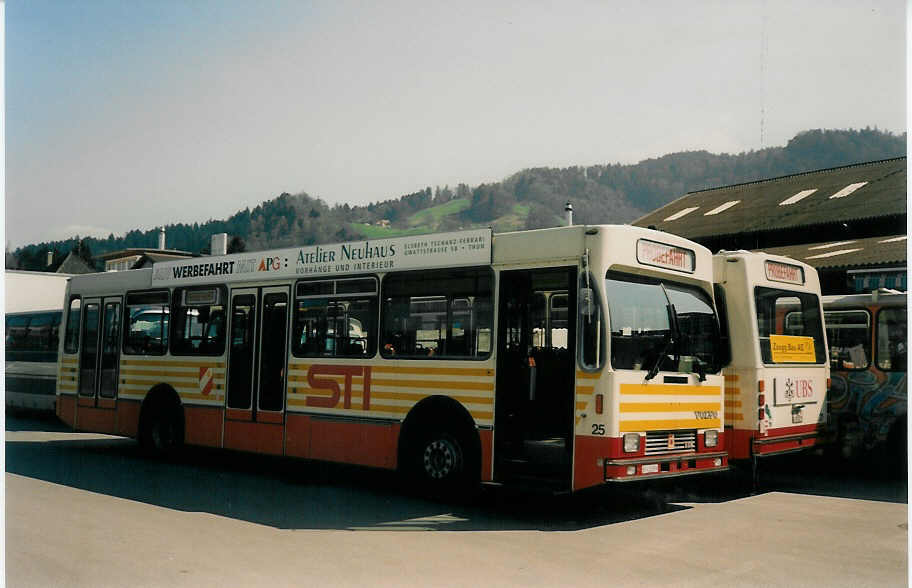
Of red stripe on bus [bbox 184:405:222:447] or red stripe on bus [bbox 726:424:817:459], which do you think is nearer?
red stripe on bus [bbox 726:424:817:459]

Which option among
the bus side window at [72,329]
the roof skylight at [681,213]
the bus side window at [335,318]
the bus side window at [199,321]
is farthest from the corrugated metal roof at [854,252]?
the bus side window at [72,329]

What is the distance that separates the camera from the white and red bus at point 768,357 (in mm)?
10383

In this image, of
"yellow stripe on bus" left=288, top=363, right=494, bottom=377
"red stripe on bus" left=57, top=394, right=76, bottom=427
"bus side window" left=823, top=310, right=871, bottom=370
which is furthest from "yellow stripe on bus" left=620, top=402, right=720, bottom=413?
"red stripe on bus" left=57, top=394, right=76, bottom=427

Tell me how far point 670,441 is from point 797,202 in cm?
2639

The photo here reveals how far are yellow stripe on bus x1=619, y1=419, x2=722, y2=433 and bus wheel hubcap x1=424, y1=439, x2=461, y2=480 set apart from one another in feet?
6.76

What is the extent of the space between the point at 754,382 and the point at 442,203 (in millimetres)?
34294

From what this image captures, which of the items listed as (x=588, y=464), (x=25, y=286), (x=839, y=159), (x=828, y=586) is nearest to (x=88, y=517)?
(x=588, y=464)

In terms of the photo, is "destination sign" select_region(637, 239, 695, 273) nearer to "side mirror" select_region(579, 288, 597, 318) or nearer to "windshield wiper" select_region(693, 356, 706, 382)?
"side mirror" select_region(579, 288, 597, 318)

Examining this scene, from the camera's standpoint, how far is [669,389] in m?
9.04

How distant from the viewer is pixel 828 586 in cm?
629

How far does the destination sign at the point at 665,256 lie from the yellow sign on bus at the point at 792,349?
1.84 m

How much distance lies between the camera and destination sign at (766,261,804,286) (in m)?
11.1

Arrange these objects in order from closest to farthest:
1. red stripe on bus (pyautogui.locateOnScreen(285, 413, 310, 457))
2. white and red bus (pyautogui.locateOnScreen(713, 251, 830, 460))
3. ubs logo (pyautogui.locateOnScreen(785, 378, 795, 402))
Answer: white and red bus (pyautogui.locateOnScreen(713, 251, 830, 460)) → ubs logo (pyautogui.locateOnScreen(785, 378, 795, 402)) → red stripe on bus (pyautogui.locateOnScreen(285, 413, 310, 457))

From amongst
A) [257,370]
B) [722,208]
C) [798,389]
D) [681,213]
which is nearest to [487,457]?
[257,370]
